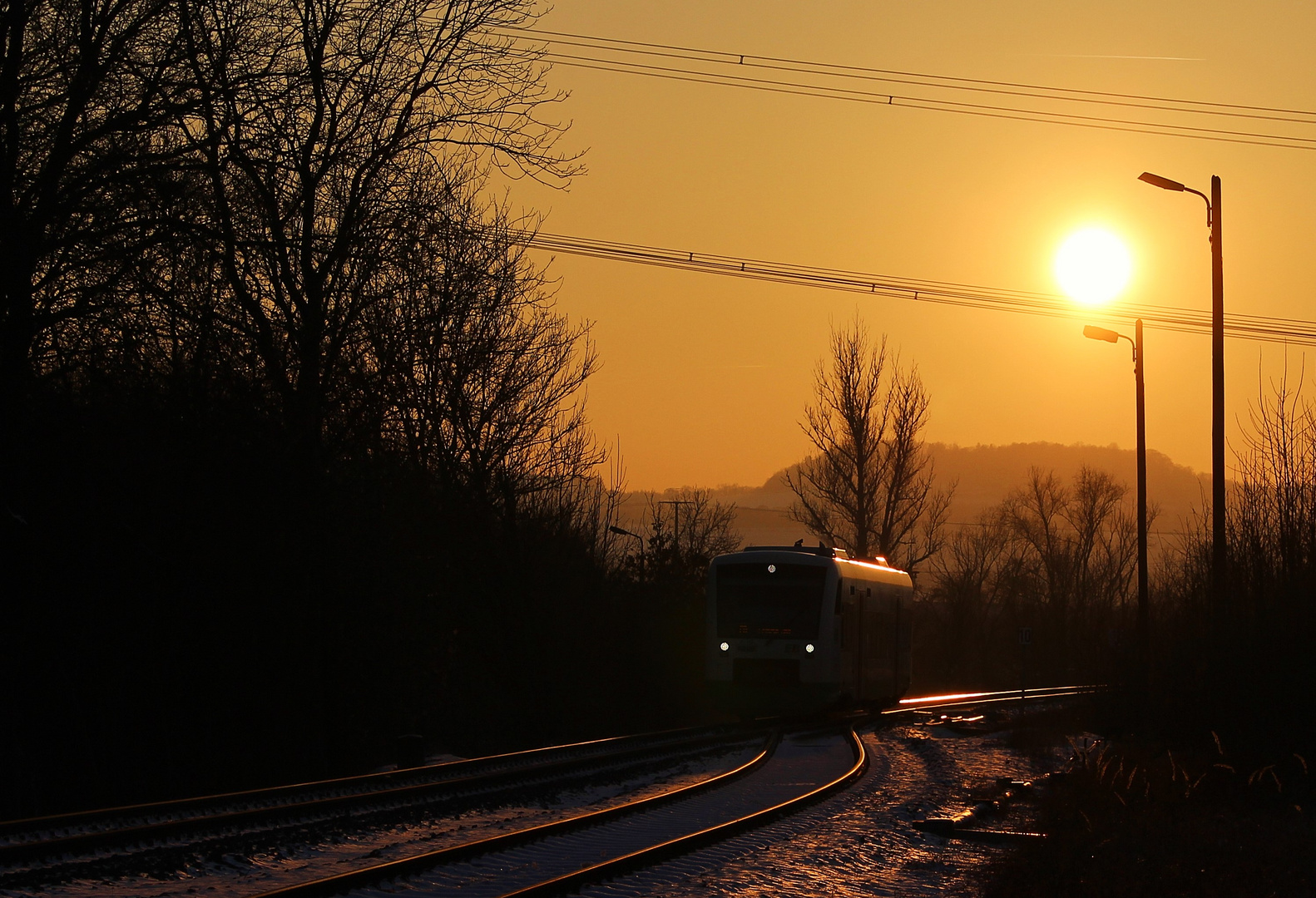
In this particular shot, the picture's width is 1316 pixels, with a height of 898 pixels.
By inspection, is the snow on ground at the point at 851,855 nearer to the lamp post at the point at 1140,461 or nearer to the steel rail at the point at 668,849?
the steel rail at the point at 668,849

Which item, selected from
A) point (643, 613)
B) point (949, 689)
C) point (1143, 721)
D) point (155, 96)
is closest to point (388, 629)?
point (155, 96)

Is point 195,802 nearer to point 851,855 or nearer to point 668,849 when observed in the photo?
point 668,849

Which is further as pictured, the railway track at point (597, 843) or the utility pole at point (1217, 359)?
the utility pole at point (1217, 359)

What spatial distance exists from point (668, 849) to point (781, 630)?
14.7 meters

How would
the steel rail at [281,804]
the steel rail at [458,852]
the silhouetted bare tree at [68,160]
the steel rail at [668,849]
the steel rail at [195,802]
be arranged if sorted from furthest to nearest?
the silhouetted bare tree at [68,160] < the steel rail at [195,802] < the steel rail at [281,804] < the steel rail at [668,849] < the steel rail at [458,852]

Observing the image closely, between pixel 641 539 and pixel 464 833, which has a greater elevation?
pixel 641 539

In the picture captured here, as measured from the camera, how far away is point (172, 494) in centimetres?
1650

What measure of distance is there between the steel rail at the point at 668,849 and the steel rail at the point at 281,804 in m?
3.36

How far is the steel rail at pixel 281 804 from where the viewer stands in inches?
388

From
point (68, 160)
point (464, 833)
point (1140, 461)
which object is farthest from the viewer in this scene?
point (1140, 461)

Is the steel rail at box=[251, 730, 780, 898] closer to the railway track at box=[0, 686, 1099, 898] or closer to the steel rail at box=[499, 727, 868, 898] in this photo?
the railway track at box=[0, 686, 1099, 898]

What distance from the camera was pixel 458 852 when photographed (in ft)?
33.4

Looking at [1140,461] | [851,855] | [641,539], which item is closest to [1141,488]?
[1140,461]

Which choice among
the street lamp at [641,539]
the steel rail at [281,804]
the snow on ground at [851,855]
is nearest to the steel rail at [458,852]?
the snow on ground at [851,855]
